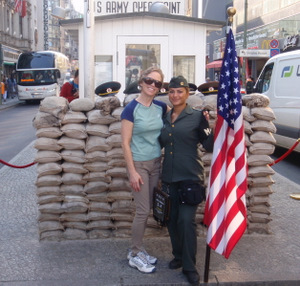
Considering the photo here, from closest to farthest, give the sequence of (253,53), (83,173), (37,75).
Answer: (83,173), (253,53), (37,75)

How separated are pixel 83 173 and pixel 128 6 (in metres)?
6.99

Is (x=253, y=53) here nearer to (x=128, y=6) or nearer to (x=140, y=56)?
(x=128, y=6)

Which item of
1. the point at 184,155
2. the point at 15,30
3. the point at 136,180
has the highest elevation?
the point at 15,30

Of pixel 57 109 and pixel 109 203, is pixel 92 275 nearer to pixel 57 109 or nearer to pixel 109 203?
pixel 109 203

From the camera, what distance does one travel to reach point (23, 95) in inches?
1284

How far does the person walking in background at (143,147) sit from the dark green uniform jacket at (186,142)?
0.51ft

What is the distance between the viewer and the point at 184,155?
4.32 meters

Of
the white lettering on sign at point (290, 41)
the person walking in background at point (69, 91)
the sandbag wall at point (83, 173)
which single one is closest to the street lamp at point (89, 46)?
the person walking in background at point (69, 91)

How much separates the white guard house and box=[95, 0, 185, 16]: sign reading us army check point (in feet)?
6.18

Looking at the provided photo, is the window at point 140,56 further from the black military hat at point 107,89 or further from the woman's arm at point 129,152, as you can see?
the woman's arm at point 129,152

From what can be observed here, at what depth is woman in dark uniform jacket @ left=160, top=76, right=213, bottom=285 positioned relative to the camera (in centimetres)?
425

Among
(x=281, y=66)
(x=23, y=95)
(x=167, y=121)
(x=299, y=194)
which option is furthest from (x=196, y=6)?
(x=23, y=95)

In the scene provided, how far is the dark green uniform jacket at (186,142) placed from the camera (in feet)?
14.1

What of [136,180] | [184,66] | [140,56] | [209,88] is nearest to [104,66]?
[140,56]
